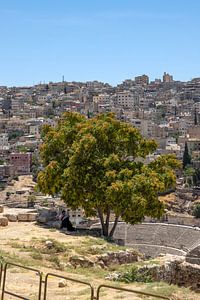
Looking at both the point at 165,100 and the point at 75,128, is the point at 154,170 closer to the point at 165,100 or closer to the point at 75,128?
the point at 75,128

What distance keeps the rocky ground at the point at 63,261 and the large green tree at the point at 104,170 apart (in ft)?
5.32

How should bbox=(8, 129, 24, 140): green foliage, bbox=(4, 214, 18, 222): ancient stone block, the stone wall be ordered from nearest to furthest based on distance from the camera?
the stone wall, bbox=(4, 214, 18, 222): ancient stone block, bbox=(8, 129, 24, 140): green foliage

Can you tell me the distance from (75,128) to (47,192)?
2664 mm

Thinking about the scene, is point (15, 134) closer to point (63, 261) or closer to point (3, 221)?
point (3, 221)

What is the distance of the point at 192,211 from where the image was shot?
235 feet

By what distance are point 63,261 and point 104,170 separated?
18.0 ft

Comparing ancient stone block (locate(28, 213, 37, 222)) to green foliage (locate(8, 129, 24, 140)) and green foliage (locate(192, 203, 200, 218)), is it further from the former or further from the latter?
green foliage (locate(8, 129, 24, 140))

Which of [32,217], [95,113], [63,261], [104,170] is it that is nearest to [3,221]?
[32,217]

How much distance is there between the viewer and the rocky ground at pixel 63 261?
1076cm

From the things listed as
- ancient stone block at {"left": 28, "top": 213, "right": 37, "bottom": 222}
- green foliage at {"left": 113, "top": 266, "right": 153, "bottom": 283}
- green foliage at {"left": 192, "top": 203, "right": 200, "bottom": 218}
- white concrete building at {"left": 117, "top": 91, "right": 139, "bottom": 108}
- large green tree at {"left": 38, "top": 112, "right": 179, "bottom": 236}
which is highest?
white concrete building at {"left": 117, "top": 91, "right": 139, "bottom": 108}

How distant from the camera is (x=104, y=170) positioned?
20.3m

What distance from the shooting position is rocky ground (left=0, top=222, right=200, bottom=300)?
10.8 metres

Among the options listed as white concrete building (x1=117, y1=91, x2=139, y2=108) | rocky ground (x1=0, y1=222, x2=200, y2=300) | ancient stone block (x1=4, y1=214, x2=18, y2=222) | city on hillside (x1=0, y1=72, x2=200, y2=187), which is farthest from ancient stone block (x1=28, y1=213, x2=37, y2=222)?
white concrete building (x1=117, y1=91, x2=139, y2=108)

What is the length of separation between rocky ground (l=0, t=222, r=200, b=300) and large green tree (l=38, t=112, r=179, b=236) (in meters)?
1.62
